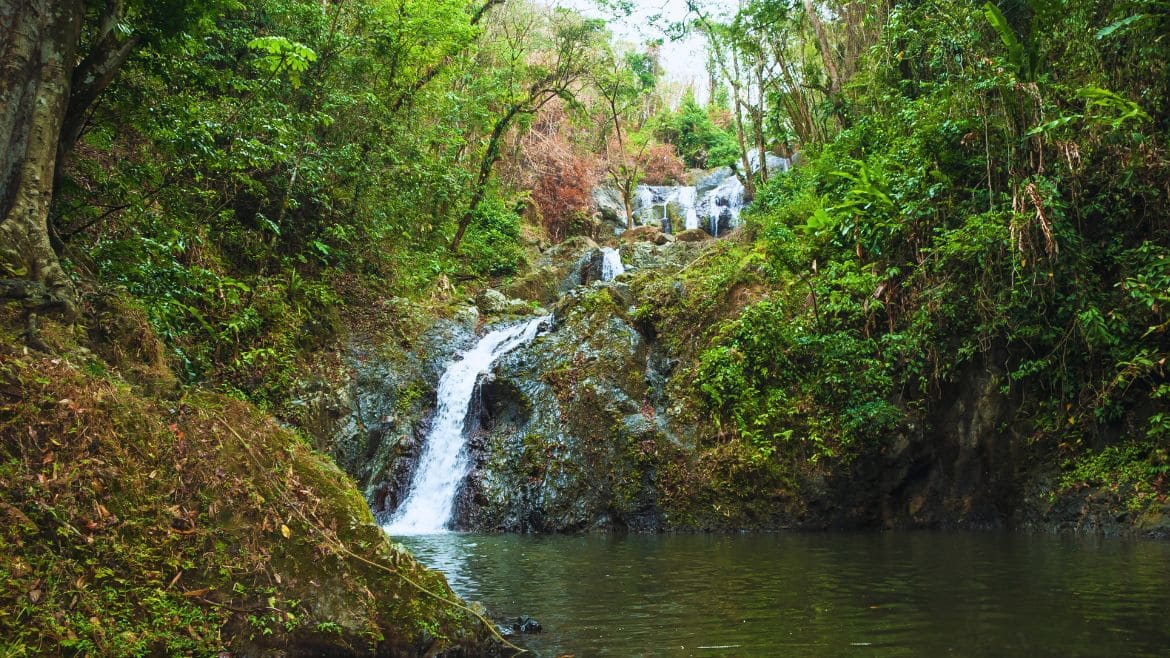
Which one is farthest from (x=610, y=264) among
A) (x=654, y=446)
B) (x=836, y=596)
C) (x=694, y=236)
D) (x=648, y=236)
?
(x=836, y=596)

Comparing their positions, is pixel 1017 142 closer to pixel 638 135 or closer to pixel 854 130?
pixel 854 130

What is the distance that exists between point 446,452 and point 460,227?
28.4ft

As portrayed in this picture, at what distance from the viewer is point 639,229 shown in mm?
27062

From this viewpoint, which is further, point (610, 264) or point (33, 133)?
point (610, 264)

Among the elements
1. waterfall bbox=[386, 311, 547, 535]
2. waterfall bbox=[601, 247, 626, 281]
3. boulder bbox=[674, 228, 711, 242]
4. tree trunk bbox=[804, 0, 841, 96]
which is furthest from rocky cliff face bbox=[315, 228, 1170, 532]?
boulder bbox=[674, 228, 711, 242]

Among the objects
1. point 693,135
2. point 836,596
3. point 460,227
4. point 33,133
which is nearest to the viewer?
point 33,133

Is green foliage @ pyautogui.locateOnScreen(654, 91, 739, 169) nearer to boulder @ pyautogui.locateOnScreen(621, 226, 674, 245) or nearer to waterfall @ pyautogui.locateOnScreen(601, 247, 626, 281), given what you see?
boulder @ pyautogui.locateOnScreen(621, 226, 674, 245)

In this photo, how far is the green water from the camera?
13.7 ft

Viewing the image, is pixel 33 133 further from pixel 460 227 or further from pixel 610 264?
pixel 610 264

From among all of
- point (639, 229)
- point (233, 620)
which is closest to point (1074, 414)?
point (233, 620)

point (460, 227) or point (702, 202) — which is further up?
point (702, 202)

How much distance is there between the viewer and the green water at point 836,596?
164 inches

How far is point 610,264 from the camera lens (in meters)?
22.2

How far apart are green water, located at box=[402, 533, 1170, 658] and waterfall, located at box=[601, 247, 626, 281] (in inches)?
529
